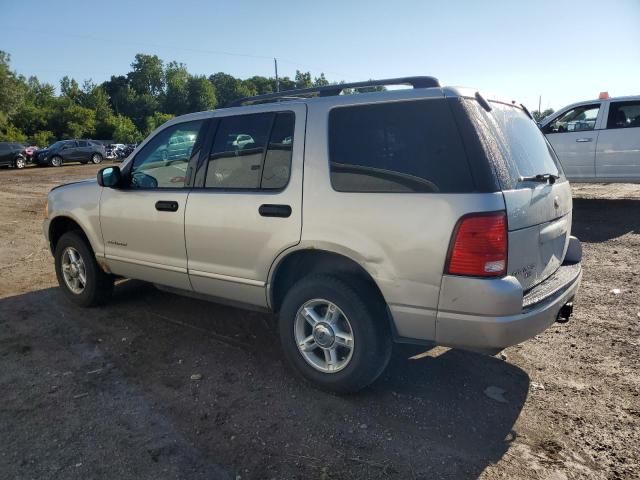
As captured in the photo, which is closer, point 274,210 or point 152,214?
point 274,210

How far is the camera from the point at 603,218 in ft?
29.1

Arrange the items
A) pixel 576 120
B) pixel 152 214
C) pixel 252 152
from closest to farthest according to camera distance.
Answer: pixel 252 152 < pixel 152 214 < pixel 576 120

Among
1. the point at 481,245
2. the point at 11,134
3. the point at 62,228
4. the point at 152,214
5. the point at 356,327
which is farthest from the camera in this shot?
the point at 11,134

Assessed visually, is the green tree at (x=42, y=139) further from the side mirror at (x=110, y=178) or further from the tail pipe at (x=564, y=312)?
the tail pipe at (x=564, y=312)

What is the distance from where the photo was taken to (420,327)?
2869mm

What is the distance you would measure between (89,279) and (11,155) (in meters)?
29.2

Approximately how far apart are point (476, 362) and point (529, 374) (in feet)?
1.25

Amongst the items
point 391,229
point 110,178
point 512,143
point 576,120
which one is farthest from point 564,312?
point 576,120

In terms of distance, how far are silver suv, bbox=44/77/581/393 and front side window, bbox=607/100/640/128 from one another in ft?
24.8

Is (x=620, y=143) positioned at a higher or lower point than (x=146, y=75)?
lower

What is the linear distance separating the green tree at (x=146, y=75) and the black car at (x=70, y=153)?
8365 centimetres

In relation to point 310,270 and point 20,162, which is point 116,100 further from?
point 310,270

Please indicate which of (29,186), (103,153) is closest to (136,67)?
(103,153)

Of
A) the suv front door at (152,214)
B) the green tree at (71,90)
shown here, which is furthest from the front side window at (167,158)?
→ the green tree at (71,90)
